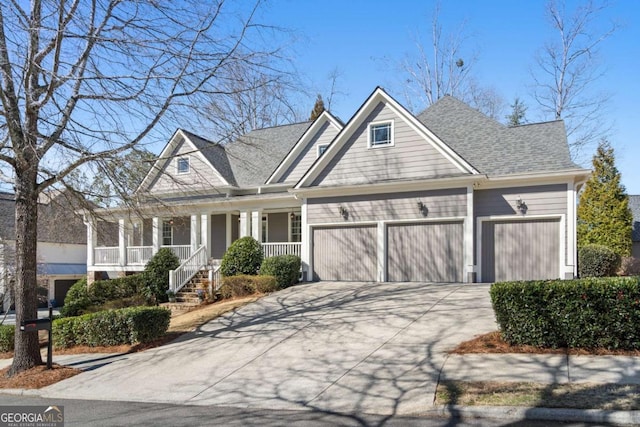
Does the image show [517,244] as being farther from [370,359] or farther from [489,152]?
[370,359]

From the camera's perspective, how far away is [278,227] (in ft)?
76.3

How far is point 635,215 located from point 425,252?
25015mm

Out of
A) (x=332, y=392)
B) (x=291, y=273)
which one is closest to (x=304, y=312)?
(x=291, y=273)

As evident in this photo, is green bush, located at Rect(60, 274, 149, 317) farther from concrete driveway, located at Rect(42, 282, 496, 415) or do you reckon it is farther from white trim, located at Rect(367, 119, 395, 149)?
white trim, located at Rect(367, 119, 395, 149)

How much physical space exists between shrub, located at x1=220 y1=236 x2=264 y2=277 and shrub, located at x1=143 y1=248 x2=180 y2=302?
263cm

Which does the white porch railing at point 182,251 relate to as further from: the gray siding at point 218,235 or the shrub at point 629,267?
the shrub at point 629,267

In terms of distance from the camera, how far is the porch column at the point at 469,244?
15953mm

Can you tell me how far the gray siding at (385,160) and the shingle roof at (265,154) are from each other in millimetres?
5211

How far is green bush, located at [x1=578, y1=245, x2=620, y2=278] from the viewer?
56.0 ft

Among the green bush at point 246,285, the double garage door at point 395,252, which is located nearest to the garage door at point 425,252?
the double garage door at point 395,252

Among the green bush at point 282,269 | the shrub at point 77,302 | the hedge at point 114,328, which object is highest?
the green bush at point 282,269

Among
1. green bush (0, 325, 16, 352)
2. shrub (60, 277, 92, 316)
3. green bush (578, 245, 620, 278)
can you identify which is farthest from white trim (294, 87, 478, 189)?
green bush (0, 325, 16, 352)

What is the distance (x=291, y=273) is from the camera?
58.5ft

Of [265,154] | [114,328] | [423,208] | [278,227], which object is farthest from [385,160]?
[114,328]
